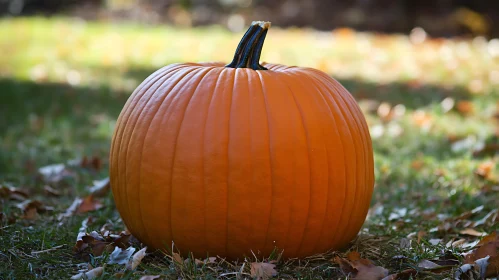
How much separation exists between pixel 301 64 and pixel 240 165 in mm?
4672

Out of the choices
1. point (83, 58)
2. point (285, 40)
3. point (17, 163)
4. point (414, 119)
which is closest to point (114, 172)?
Result: point (17, 163)

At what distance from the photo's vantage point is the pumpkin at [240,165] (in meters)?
2.24

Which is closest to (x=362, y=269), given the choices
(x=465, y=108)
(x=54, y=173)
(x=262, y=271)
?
(x=262, y=271)

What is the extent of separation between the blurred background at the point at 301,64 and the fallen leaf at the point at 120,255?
4.70 ft

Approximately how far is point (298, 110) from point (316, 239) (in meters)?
0.53

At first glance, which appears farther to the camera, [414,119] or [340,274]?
[414,119]

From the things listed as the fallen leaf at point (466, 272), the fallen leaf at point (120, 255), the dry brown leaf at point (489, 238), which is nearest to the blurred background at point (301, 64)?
the dry brown leaf at point (489, 238)

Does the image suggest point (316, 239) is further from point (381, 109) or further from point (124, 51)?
point (124, 51)

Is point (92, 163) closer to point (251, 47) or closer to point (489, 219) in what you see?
point (251, 47)

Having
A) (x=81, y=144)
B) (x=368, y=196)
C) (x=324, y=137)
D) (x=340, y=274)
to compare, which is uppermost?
(x=324, y=137)

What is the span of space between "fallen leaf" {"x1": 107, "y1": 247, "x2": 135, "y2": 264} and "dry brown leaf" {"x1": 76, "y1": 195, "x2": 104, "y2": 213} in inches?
30.1

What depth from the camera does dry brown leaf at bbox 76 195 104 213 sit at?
3099 millimetres

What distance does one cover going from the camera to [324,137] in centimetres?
234

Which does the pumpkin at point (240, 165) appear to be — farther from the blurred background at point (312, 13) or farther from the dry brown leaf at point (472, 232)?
the blurred background at point (312, 13)
